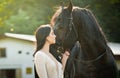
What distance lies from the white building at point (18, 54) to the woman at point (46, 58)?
2347cm

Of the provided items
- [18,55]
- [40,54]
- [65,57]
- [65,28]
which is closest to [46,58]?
[40,54]

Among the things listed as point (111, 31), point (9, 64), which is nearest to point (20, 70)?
point (9, 64)

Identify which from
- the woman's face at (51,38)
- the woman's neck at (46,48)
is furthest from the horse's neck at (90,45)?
the woman's neck at (46,48)

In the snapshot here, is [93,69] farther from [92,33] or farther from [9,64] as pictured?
[9,64]

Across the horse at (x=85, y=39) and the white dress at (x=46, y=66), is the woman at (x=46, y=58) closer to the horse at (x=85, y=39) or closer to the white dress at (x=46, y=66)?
the white dress at (x=46, y=66)

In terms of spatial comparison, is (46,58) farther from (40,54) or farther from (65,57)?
(65,57)

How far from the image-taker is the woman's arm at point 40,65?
22.1 ft

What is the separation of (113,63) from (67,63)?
0.79 m

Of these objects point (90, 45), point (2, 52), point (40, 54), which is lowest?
point (2, 52)

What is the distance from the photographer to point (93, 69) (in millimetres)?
6652

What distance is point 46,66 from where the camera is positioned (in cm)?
684

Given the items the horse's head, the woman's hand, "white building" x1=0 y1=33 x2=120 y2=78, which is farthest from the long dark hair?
"white building" x1=0 y1=33 x2=120 y2=78

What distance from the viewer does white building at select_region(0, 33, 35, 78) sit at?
3084 centimetres

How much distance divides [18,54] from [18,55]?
0.07 m
